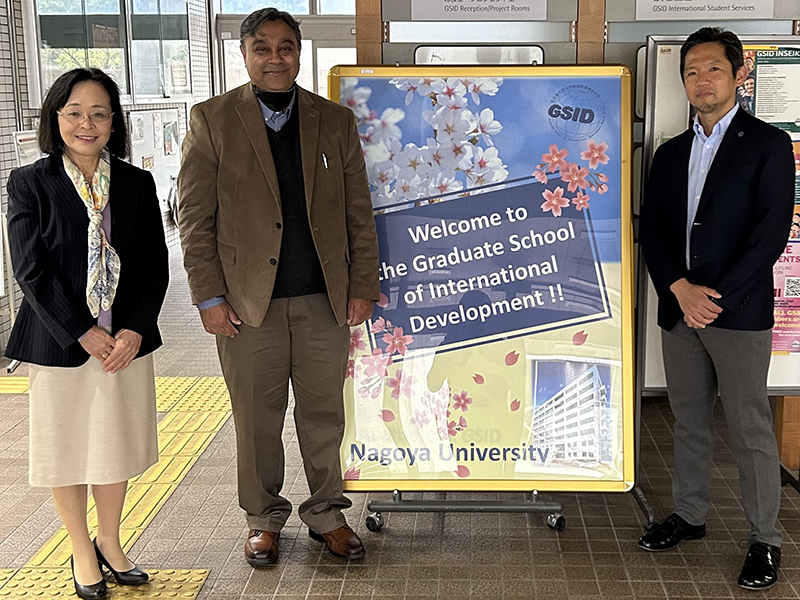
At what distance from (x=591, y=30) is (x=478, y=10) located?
1.40 feet

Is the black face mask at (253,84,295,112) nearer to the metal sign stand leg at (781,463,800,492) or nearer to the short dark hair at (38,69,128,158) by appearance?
the short dark hair at (38,69,128,158)

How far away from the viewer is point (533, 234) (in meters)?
3.28

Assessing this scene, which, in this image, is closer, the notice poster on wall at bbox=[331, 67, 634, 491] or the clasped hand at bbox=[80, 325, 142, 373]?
the clasped hand at bbox=[80, 325, 142, 373]

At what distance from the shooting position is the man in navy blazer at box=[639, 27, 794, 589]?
9.70 ft

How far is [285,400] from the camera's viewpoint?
129 inches

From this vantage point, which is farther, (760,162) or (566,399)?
(566,399)

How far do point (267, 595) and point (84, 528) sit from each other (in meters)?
0.64

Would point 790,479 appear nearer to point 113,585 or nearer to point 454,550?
point 454,550

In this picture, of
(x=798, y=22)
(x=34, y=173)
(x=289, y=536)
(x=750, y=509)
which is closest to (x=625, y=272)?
(x=750, y=509)

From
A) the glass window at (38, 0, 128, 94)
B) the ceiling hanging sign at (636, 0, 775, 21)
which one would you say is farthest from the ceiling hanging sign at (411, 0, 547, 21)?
the glass window at (38, 0, 128, 94)

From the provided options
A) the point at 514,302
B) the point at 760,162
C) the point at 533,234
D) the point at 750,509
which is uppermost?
the point at 760,162

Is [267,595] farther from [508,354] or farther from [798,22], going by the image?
[798,22]

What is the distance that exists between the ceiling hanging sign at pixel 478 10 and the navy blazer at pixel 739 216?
0.74 meters

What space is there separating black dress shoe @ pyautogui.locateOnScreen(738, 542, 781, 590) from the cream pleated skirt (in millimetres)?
2068
